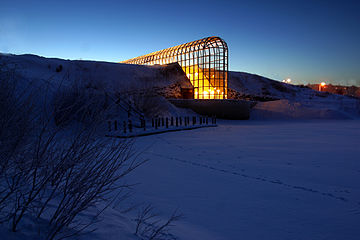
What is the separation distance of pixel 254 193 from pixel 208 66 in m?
25.4

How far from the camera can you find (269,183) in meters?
5.79

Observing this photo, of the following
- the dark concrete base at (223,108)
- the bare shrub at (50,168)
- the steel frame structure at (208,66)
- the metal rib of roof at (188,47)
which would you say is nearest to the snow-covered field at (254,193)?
the bare shrub at (50,168)

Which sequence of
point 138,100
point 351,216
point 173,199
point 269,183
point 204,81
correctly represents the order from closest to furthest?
point 351,216
point 173,199
point 269,183
point 138,100
point 204,81

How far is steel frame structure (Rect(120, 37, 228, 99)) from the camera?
28.9 metres

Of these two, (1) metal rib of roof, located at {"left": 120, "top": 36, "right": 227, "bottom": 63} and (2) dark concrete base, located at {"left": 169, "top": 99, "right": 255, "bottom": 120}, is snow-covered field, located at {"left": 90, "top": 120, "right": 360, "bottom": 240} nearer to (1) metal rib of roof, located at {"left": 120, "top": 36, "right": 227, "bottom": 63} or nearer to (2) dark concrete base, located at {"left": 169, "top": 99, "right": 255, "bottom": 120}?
(2) dark concrete base, located at {"left": 169, "top": 99, "right": 255, "bottom": 120}

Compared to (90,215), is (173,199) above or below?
below

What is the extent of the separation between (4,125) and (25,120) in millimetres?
219

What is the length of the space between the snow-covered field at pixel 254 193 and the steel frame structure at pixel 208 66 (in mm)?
20495

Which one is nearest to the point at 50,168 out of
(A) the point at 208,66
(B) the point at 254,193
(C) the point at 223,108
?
(B) the point at 254,193

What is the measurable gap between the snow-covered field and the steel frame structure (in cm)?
2049

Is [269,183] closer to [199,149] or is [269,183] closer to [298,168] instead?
[298,168]

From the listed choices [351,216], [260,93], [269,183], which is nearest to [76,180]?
[351,216]

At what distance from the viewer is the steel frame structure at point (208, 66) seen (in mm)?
28875

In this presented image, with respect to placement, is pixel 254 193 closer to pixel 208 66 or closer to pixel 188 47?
pixel 208 66
